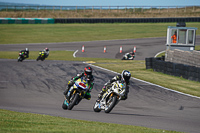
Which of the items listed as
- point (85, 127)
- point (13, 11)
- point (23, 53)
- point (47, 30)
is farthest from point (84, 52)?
point (13, 11)

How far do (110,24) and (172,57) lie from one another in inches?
1897

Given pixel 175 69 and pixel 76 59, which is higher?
pixel 175 69

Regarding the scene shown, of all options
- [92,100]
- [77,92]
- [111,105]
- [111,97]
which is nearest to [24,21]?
[92,100]

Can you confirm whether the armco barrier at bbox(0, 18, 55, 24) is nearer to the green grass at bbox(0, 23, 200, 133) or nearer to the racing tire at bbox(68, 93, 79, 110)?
the green grass at bbox(0, 23, 200, 133)

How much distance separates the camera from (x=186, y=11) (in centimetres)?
8869

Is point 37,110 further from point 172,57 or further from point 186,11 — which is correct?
point 186,11

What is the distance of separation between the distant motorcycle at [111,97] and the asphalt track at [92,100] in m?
0.25

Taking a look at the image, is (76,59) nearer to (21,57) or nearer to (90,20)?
(21,57)

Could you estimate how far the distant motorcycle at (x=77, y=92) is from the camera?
11.2m

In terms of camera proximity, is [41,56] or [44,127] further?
[41,56]

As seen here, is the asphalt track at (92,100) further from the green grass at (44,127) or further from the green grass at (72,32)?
the green grass at (72,32)

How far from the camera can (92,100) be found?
13.5 m

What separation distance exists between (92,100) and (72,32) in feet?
151

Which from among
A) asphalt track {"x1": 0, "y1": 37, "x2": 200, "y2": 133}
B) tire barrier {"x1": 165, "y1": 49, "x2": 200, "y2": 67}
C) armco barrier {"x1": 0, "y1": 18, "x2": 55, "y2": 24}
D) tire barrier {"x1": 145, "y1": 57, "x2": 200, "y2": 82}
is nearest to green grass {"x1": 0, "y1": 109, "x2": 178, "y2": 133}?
asphalt track {"x1": 0, "y1": 37, "x2": 200, "y2": 133}
